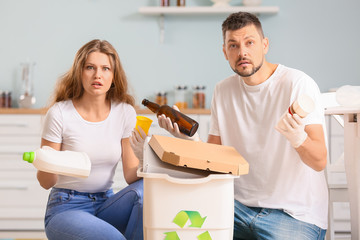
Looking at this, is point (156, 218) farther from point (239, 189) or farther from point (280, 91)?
point (280, 91)

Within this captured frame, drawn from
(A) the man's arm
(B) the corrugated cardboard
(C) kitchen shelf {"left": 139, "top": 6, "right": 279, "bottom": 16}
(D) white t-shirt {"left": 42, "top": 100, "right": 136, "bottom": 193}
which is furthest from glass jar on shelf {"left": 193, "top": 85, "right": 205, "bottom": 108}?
(B) the corrugated cardboard

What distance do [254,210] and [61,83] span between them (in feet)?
2.86

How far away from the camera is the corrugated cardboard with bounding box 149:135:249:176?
123 centimetres

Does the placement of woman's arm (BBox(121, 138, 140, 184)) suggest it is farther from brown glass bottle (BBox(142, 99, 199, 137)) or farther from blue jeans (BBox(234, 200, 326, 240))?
blue jeans (BBox(234, 200, 326, 240))

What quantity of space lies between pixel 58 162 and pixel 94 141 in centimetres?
43

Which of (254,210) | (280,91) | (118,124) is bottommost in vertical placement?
(254,210)

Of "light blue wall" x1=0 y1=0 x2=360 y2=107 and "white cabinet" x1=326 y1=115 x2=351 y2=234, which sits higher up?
"light blue wall" x1=0 y1=0 x2=360 y2=107

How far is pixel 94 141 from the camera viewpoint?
1.75m

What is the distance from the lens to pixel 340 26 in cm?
371

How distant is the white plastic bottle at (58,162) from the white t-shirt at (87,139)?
0.35 m

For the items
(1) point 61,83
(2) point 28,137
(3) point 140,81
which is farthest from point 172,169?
(3) point 140,81

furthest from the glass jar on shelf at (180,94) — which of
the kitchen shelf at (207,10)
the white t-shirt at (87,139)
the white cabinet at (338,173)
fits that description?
the white t-shirt at (87,139)

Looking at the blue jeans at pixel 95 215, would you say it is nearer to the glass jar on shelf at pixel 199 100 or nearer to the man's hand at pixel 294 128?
the man's hand at pixel 294 128

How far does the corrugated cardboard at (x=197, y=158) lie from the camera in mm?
1232
